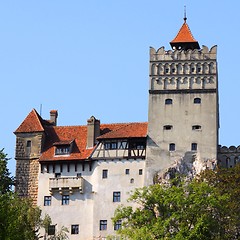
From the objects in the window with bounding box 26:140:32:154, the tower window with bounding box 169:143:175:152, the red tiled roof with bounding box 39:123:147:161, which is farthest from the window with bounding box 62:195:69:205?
the tower window with bounding box 169:143:175:152

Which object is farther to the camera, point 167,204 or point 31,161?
point 31,161

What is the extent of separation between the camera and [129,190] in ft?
336

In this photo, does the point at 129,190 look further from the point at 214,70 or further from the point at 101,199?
the point at 214,70

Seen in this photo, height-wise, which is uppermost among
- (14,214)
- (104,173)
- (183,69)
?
(183,69)

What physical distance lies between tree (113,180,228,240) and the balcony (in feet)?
39.4

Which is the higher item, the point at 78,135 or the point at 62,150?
the point at 78,135

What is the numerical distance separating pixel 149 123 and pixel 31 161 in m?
12.7

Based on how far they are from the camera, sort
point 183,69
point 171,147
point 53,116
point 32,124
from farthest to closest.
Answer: point 53,116, point 32,124, point 183,69, point 171,147

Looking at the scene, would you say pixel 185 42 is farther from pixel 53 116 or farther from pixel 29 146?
pixel 29 146

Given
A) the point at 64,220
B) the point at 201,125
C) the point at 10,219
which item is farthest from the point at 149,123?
the point at 10,219

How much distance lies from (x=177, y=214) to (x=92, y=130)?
65.1ft

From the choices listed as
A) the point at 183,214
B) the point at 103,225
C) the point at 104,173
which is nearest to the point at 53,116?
the point at 104,173

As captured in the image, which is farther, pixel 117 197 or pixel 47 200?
pixel 47 200

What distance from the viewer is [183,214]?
90.3 m
